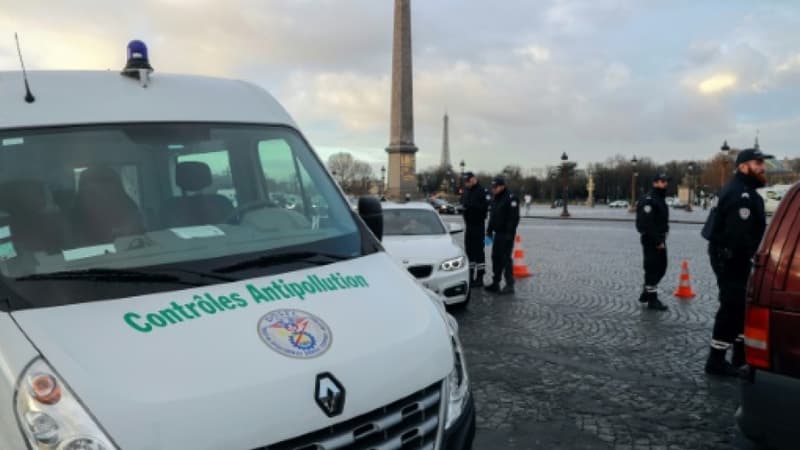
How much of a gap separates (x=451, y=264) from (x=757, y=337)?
5.02 meters

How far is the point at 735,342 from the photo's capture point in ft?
17.9

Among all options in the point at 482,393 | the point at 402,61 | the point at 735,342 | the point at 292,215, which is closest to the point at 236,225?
the point at 292,215

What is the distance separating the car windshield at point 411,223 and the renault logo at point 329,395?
22.3ft

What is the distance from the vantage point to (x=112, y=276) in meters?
2.35

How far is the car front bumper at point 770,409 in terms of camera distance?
9.68 feet

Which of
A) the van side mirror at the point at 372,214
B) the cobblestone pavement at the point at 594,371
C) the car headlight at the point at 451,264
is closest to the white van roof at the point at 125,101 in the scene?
the van side mirror at the point at 372,214

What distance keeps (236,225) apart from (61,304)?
Result: 0.92 meters

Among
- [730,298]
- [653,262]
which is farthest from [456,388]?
[653,262]

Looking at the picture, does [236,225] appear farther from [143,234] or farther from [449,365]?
[449,365]

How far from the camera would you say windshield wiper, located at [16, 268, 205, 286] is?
2.29 meters

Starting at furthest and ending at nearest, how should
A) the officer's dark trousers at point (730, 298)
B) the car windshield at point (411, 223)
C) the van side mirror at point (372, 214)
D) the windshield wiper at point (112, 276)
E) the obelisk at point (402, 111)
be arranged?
1. the obelisk at point (402, 111)
2. the car windshield at point (411, 223)
3. the officer's dark trousers at point (730, 298)
4. the van side mirror at point (372, 214)
5. the windshield wiper at point (112, 276)

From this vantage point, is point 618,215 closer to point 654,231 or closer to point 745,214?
point 654,231

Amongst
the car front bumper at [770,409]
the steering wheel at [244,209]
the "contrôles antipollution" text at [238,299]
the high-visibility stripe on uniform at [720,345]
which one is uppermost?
the steering wheel at [244,209]

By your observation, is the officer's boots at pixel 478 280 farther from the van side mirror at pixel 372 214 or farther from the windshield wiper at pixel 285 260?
the windshield wiper at pixel 285 260
